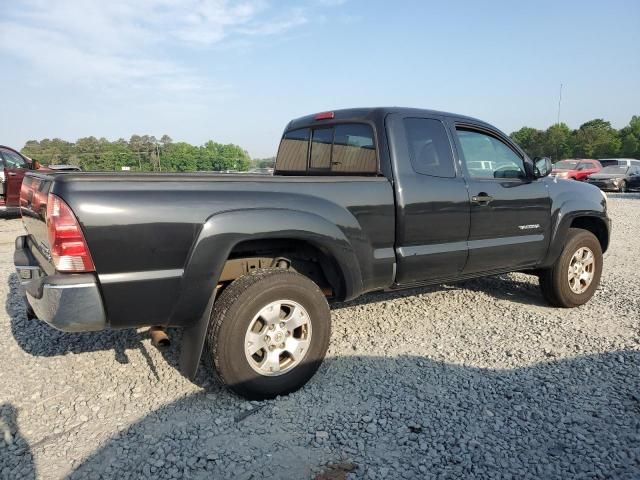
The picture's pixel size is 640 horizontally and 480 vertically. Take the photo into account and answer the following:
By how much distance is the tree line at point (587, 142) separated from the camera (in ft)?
154

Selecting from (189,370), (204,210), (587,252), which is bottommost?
(189,370)

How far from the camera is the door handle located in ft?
12.5

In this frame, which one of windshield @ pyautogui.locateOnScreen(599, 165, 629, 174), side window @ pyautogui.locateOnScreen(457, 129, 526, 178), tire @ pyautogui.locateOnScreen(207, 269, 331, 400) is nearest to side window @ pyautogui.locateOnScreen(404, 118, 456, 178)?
side window @ pyautogui.locateOnScreen(457, 129, 526, 178)

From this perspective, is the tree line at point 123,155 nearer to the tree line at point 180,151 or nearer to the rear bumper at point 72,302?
the tree line at point 180,151

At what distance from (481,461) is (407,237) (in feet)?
5.24

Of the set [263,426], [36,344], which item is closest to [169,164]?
[36,344]

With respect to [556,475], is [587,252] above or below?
above

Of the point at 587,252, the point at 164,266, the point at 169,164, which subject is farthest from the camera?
the point at 169,164

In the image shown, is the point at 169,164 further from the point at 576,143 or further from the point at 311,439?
the point at 576,143

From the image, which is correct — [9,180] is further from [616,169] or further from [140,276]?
[616,169]

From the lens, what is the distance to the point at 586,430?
2609 millimetres

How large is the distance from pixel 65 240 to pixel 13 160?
10.9 m

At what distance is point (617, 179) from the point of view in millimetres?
20109

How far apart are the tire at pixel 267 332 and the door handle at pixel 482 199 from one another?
5.41 feet
